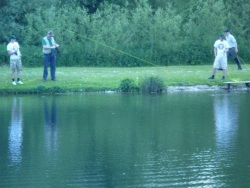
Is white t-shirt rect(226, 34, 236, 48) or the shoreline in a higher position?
white t-shirt rect(226, 34, 236, 48)

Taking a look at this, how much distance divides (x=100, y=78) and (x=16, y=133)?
1260cm

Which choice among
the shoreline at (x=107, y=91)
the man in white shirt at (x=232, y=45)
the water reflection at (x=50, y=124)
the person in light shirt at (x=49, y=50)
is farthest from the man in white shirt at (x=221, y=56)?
the water reflection at (x=50, y=124)

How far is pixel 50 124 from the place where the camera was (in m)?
20.5

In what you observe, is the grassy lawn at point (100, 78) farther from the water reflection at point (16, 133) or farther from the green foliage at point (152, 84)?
the water reflection at point (16, 133)

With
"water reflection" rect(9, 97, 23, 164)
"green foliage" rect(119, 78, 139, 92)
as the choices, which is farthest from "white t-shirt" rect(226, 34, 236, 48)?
"water reflection" rect(9, 97, 23, 164)

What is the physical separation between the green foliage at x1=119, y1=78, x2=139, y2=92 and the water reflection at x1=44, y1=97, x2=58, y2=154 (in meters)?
3.21

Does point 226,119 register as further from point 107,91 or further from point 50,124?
point 107,91

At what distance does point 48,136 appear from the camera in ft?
60.6

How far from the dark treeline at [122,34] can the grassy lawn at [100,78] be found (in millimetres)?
3966

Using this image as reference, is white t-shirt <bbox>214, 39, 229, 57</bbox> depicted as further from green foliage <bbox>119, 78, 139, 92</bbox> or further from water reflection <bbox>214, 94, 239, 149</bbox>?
green foliage <bbox>119, 78, 139, 92</bbox>

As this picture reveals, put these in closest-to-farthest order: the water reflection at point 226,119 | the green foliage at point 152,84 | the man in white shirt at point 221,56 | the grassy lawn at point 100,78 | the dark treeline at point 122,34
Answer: the water reflection at point 226,119 → the green foliage at point 152,84 → the grassy lawn at point 100,78 → the man in white shirt at point 221,56 → the dark treeline at point 122,34

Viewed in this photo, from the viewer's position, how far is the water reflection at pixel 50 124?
1738 centimetres

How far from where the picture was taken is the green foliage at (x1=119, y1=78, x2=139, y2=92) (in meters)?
29.1

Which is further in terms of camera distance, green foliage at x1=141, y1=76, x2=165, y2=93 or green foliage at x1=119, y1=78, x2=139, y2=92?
green foliage at x1=119, y1=78, x2=139, y2=92
